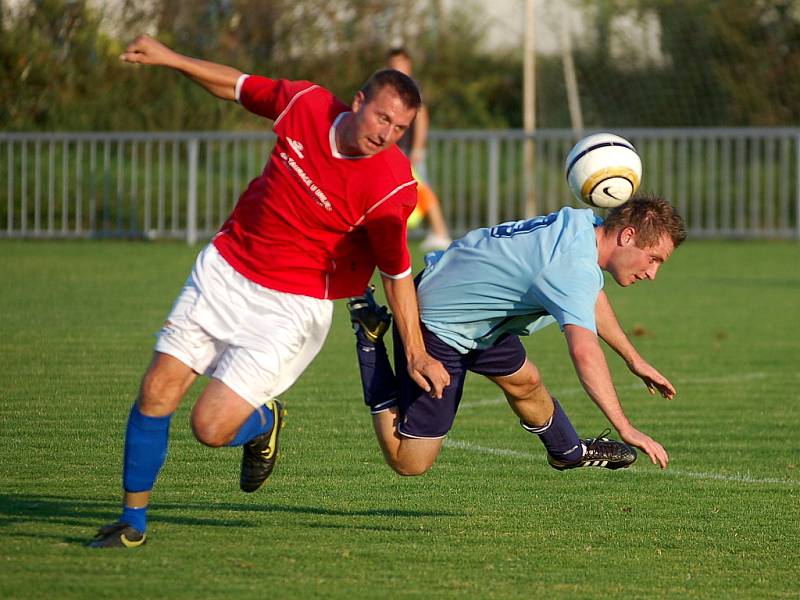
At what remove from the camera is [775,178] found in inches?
883

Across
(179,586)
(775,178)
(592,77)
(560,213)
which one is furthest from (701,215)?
(179,586)

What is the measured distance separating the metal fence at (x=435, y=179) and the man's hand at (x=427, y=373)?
16163mm

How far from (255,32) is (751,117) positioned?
1025 centimetres

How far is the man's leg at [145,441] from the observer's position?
589 cm

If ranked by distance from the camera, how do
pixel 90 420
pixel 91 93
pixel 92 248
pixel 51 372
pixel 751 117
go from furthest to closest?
1. pixel 751 117
2. pixel 91 93
3. pixel 92 248
4. pixel 51 372
5. pixel 90 420

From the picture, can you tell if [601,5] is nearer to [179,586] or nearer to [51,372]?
[51,372]

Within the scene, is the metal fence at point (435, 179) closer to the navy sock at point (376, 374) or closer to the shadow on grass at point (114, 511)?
the navy sock at point (376, 374)

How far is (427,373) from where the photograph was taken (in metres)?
6.12

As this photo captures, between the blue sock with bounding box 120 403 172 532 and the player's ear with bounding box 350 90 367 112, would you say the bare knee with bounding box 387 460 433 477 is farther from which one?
the player's ear with bounding box 350 90 367 112

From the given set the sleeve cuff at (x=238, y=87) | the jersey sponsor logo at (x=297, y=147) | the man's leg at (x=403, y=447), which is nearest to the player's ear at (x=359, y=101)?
the jersey sponsor logo at (x=297, y=147)

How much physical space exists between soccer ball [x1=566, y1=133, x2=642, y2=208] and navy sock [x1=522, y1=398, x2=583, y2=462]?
1.16m

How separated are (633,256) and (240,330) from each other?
1.62 metres

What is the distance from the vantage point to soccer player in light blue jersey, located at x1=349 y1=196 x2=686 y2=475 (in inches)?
234

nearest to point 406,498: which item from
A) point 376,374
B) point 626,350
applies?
point 376,374
